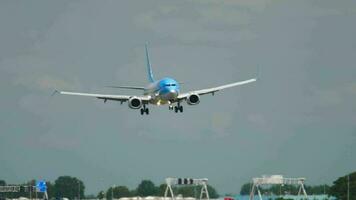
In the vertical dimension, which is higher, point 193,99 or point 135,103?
point 135,103

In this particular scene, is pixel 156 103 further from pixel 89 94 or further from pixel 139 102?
pixel 89 94

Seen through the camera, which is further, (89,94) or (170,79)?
(89,94)

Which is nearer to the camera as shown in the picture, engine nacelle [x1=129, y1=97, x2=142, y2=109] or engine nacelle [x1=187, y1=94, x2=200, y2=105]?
engine nacelle [x1=187, y1=94, x2=200, y2=105]

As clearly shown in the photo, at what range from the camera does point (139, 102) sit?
158 meters

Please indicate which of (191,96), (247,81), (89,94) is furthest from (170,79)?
(247,81)

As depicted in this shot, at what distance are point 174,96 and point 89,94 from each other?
21387 mm

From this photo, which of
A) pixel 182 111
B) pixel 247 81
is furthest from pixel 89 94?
pixel 247 81

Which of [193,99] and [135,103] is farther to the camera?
[135,103]

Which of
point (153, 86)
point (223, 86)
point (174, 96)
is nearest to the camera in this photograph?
point (174, 96)

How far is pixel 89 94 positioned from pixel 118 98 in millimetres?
6195

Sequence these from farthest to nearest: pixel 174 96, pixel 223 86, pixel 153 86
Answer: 1. pixel 223 86
2. pixel 153 86
3. pixel 174 96

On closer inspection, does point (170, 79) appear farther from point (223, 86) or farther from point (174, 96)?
point (223, 86)

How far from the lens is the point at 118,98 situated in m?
164

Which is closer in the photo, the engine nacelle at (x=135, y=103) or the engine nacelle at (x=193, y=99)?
the engine nacelle at (x=193, y=99)
